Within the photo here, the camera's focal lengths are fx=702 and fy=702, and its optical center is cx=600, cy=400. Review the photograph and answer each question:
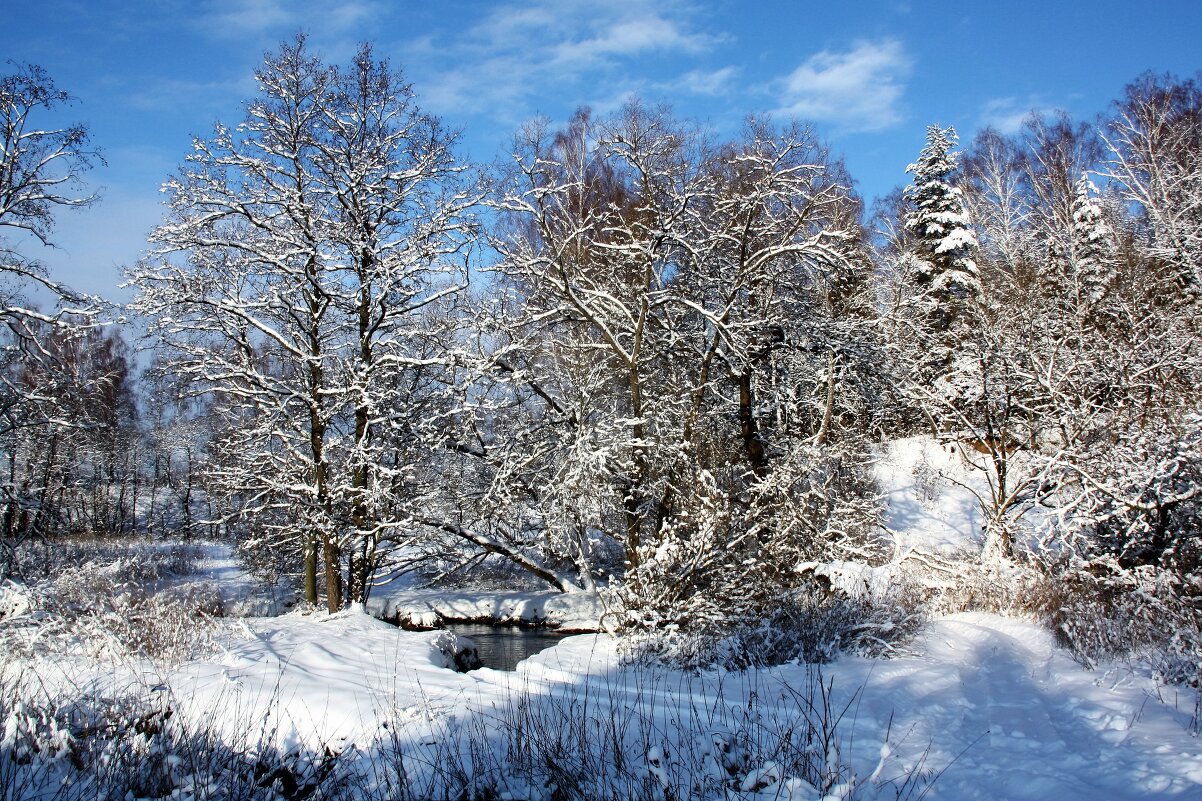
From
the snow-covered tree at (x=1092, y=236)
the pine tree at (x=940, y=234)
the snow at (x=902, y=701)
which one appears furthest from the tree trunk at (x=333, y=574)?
the pine tree at (x=940, y=234)

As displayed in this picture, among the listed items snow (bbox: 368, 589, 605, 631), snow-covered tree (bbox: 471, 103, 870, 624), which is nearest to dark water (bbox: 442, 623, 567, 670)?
snow (bbox: 368, 589, 605, 631)

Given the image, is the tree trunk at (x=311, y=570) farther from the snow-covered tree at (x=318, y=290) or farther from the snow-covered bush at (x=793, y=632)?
the snow-covered bush at (x=793, y=632)

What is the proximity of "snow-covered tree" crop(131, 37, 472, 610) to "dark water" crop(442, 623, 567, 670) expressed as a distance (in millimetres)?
2586

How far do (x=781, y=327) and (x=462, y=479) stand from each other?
7460 millimetres

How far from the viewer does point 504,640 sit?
13531 mm

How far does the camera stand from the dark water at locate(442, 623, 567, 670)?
11.7 m

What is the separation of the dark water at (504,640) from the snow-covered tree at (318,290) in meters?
2.59

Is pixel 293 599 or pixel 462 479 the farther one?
pixel 293 599

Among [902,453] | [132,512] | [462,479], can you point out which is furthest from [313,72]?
[132,512]

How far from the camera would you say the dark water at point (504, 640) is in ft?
38.2

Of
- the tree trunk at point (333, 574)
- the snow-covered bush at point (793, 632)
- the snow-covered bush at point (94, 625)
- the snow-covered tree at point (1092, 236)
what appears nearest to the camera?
the snow-covered bush at point (94, 625)

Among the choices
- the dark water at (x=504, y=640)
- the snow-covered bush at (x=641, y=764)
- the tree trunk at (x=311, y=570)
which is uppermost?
the snow-covered bush at (x=641, y=764)

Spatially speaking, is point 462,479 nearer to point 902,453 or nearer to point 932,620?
point 932,620

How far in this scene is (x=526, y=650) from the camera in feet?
40.7
